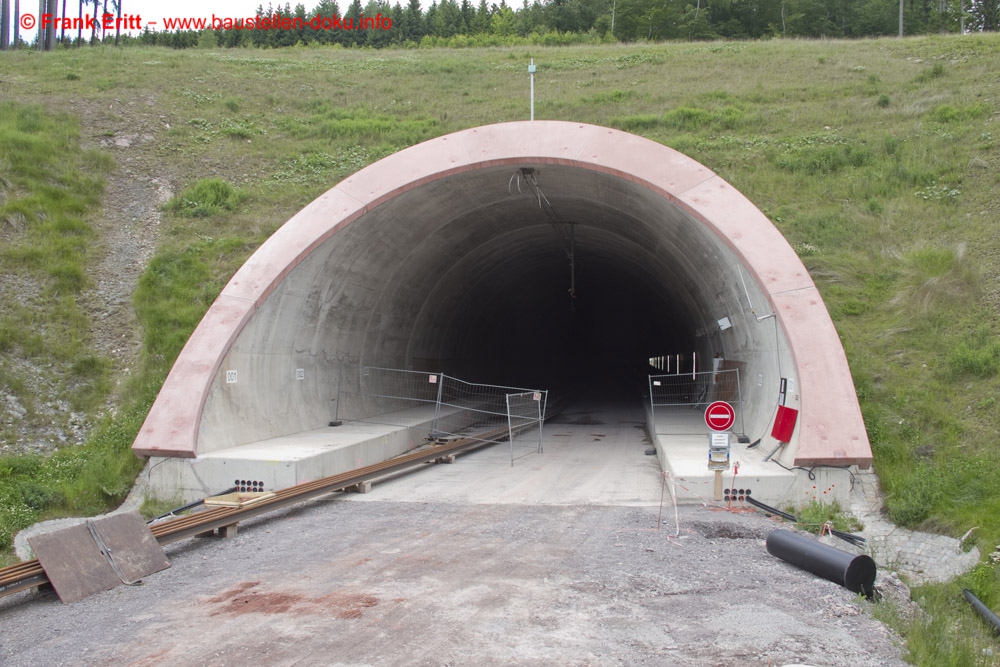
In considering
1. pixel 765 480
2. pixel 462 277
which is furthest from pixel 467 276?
pixel 765 480

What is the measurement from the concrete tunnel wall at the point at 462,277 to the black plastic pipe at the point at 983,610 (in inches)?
102

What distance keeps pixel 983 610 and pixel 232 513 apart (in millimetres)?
8048

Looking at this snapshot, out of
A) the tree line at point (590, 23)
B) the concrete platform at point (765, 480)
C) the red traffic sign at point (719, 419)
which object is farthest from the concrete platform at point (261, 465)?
the tree line at point (590, 23)

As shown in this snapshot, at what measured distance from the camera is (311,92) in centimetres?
3234

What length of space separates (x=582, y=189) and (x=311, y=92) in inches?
798

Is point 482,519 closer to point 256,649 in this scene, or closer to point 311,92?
point 256,649

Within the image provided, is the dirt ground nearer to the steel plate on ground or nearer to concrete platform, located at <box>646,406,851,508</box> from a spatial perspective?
the steel plate on ground

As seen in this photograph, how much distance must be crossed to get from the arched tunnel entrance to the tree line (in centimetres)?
4165

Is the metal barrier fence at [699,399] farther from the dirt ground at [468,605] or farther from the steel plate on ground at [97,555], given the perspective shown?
the steel plate on ground at [97,555]

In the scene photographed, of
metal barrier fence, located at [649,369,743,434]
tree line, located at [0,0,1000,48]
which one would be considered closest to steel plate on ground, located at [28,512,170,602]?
metal barrier fence, located at [649,369,743,434]

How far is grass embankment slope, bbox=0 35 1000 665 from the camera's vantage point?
1109 cm

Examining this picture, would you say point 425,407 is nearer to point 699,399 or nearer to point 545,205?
point 545,205

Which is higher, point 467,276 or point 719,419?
point 467,276

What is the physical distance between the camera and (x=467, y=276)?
872 inches
